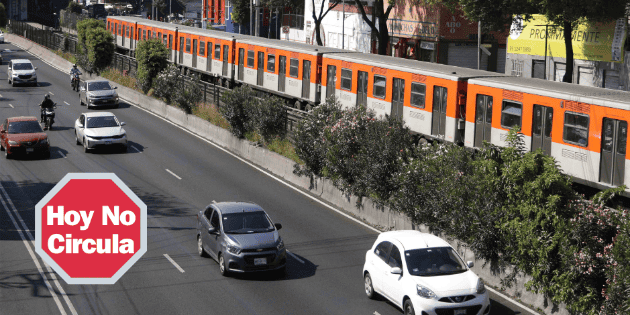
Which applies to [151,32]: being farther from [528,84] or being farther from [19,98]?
[528,84]

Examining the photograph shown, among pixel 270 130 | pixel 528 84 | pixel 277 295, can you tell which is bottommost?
pixel 277 295

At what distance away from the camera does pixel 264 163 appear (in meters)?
32.0

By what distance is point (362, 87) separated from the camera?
3394cm

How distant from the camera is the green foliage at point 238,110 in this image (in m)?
34.2

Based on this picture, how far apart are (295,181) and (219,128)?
8.83m

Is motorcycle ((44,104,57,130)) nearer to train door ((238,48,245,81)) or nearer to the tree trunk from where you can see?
train door ((238,48,245,81))

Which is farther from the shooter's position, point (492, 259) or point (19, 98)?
point (19, 98)

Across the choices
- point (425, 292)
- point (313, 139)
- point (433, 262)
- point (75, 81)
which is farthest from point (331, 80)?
point (75, 81)

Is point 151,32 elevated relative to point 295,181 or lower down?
elevated

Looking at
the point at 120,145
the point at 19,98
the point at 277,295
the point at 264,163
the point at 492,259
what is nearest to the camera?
the point at 277,295

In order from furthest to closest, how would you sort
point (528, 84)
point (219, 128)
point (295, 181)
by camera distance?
1. point (219, 128)
2. point (295, 181)
3. point (528, 84)

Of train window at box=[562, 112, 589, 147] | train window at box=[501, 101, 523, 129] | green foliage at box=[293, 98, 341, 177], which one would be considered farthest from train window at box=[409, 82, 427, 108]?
train window at box=[562, 112, 589, 147]

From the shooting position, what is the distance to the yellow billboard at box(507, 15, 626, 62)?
127ft

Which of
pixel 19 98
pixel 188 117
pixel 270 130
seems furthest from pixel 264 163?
pixel 19 98
